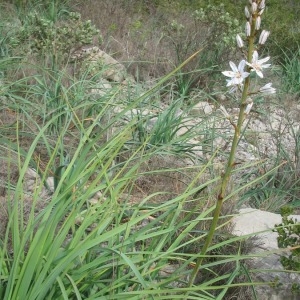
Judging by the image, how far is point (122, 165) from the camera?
4367mm

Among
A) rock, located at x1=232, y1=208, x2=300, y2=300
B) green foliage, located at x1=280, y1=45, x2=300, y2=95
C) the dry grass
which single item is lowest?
green foliage, located at x1=280, y1=45, x2=300, y2=95

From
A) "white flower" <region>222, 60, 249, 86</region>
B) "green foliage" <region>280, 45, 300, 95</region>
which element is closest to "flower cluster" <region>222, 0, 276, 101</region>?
"white flower" <region>222, 60, 249, 86</region>

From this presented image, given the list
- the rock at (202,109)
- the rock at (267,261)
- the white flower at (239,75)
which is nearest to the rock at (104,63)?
the rock at (202,109)

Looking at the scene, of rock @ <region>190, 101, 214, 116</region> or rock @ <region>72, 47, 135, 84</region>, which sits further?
rock @ <region>72, 47, 135, 84</region>

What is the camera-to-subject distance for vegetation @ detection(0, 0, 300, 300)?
113 inches

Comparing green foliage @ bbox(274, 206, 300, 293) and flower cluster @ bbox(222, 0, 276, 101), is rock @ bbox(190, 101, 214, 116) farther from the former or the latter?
flower cluster @ bbox(222, 0, 276, 101)

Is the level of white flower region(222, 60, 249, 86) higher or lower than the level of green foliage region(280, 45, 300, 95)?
higher

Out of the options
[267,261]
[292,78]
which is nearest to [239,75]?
[267,261]

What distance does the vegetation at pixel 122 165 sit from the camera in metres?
2.87

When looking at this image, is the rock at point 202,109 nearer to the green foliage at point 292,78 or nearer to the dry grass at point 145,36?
the dry grass at point 145,36

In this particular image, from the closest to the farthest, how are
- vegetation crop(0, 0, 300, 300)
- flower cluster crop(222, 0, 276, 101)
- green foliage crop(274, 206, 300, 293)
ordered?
1. flower cluster crop(222, 0, 276, 101)
2. vegetation crop(0, 0, 300, 300)
3. green foliage crop(274, 206, 300, 293)

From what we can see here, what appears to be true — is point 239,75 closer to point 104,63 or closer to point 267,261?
point 267,261

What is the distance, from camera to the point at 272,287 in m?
3.53

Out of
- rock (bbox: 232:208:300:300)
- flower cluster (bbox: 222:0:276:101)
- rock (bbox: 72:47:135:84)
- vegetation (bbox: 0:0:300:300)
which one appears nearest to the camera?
flower cluster (bbox: 222:0:276:101)
